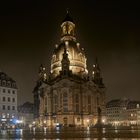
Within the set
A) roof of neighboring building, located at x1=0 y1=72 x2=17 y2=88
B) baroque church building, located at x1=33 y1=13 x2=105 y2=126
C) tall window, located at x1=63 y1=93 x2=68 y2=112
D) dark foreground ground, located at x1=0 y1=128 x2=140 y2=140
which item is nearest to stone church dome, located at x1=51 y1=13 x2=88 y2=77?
baroque church building, located at x1=33 y1=13 x2=105 y2=126

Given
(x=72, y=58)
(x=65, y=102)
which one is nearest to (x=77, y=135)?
(x=65, y=102)

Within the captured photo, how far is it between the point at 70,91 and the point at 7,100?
3047cm

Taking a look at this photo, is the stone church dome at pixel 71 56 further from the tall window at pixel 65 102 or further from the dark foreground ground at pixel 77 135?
the dark foreground ground at pixel 77 135

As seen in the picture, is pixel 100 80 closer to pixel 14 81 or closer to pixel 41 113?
pixel 41 113

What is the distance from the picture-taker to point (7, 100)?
429 feet

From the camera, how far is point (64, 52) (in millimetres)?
158250

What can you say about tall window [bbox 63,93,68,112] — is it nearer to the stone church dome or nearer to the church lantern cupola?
the stone church dome

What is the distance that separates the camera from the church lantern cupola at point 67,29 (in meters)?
177

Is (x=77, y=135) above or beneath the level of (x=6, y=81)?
beneath

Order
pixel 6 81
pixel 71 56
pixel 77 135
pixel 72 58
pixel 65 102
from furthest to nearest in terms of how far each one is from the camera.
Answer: pixel 71 56
pixel 72 58
pixel 65 102
pixel 6 81
pixel 77 135

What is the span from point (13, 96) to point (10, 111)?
5.71 meters

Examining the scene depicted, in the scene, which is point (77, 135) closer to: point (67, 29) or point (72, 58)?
point (72, 58)

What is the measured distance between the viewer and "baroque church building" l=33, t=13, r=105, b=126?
489 ft

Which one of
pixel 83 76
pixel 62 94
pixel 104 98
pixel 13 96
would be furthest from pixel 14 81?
pixel 104 98
